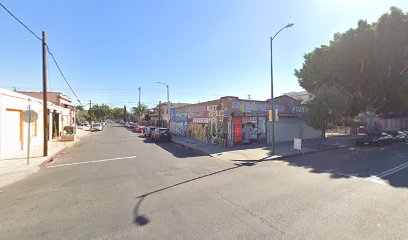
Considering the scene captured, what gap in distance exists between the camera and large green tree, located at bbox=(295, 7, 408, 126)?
21.1 meters

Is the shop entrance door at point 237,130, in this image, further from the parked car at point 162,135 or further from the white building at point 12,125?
the white building at point 12,125

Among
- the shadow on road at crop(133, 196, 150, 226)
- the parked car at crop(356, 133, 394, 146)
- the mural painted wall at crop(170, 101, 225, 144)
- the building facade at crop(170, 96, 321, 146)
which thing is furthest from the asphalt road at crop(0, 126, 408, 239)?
the mural painted wall at crop(170, 101, 225, 144)

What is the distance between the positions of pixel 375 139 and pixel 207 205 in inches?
771

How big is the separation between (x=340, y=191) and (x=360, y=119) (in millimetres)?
44271

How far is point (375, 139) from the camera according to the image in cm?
1961

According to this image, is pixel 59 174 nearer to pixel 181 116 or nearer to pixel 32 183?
pixel 32 183

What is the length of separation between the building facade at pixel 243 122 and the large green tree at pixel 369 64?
450 cm

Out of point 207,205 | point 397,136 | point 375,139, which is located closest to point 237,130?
point 375,139

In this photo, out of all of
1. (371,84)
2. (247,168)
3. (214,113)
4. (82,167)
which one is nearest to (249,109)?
(214,113)

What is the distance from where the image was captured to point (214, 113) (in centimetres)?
2191

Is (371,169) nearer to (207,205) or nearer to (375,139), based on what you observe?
(207,205)

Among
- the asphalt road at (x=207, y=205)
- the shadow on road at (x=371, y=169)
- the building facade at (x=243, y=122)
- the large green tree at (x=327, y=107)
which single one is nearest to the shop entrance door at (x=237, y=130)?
the building facade at (x=243, y=122)

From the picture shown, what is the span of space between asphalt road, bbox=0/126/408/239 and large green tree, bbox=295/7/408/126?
14694mm

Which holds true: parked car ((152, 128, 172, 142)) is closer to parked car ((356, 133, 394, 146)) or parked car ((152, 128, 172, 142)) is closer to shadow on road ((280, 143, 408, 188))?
shadow on road ((280, 143, 408, 188))
